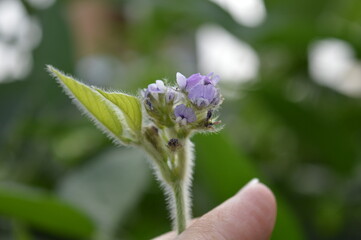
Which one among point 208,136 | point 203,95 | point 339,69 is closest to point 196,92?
point 203,95

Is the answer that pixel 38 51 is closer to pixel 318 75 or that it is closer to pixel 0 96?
pixel 0 96

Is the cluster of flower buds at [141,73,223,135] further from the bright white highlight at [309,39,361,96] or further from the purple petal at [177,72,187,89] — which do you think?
the bright white highlight at [309,39,361,96]

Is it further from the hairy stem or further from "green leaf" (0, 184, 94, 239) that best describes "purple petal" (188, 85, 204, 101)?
"green leaf" (0, 184, 94, 239)

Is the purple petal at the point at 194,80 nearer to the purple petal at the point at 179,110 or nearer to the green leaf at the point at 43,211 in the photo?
the purple petal at the point at 179,110

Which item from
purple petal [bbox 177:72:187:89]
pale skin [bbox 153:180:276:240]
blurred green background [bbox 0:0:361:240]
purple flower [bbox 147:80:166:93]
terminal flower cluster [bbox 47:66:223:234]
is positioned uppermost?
purple petal [bbox 177:72:187:89]

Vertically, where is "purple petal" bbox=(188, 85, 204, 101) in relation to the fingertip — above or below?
above

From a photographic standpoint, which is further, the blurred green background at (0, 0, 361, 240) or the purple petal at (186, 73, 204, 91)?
the blurred green background at (0, 0, 361, 240)

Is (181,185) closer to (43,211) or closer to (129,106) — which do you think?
(129,106)

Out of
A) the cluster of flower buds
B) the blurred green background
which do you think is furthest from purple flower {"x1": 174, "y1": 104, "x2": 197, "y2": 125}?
the blurred green background
